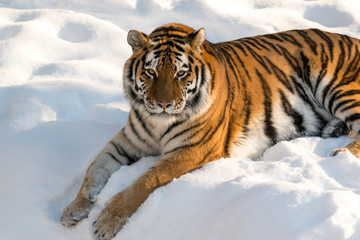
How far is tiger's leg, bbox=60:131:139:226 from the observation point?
2.13 metres

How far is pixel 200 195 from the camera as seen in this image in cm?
202

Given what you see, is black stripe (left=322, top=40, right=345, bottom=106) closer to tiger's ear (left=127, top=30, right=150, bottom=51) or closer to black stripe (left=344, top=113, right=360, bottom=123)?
black stripe (left=344, top=113, right=360, bottom=123)

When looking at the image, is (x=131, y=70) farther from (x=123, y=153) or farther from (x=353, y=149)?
(x=353, y=149)

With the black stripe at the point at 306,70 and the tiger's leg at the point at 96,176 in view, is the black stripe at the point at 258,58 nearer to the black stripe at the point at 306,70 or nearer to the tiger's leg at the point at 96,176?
the black stripe at the point at 306,70

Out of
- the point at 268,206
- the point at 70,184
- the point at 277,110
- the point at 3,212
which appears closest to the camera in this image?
the point at 268,206

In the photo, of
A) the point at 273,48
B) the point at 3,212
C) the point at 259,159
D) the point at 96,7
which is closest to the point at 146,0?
the point at 96,7

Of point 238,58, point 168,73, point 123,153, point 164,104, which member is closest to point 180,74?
point 168,73

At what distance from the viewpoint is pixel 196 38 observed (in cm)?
228

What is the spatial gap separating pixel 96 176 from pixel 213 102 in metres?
0.70

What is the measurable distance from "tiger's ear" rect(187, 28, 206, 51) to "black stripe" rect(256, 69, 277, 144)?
675mm

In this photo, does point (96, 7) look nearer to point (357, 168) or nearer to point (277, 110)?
point (277, 110)

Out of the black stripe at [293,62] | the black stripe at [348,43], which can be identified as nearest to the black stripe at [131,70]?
the black stripe at [293,62]

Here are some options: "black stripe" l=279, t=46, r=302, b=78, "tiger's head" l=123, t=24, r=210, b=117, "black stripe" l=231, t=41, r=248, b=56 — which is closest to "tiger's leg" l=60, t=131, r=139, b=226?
"tiger's head" l=123, t=24, r=210, b=117

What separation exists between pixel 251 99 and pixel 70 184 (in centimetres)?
115
